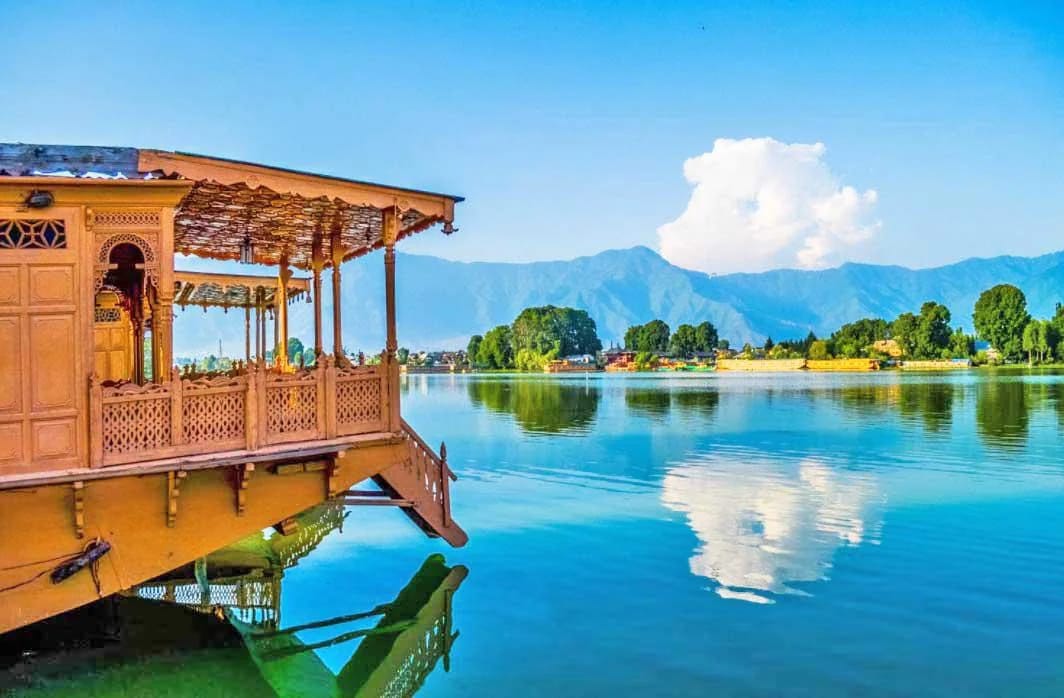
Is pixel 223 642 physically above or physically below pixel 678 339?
below

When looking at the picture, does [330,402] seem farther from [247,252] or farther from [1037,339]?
[1037,339]

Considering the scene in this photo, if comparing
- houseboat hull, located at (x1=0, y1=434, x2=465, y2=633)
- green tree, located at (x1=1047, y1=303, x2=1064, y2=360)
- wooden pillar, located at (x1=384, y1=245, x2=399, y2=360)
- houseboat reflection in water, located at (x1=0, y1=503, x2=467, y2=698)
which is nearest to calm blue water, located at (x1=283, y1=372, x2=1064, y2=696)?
houseboat reflection in water, located at (x1=0, y1=503, x2=467, y2=698)

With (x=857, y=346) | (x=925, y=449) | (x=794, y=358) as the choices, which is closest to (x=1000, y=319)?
(x=857, y=346)

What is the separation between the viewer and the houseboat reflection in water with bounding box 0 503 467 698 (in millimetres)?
8938

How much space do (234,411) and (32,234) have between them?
2.53m

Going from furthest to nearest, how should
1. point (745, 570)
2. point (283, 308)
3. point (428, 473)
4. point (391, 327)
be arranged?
point (283, 308)
point (745, 570)
point (428, 473)
point (391, 327)

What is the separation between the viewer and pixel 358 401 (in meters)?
10.4

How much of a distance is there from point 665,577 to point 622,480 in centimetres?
926

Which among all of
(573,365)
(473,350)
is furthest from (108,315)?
(473,350)

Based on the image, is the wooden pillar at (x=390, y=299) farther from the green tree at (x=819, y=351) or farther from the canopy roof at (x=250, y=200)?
the green tree at (x=819, y=351)

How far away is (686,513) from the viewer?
17750 mm

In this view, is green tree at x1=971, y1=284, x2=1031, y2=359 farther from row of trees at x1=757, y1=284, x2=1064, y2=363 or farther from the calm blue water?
the calm blue water

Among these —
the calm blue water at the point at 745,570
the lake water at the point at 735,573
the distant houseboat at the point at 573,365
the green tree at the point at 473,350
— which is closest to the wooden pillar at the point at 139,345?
the lake water at the point at 735,573

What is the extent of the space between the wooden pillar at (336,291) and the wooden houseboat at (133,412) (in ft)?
4.43
